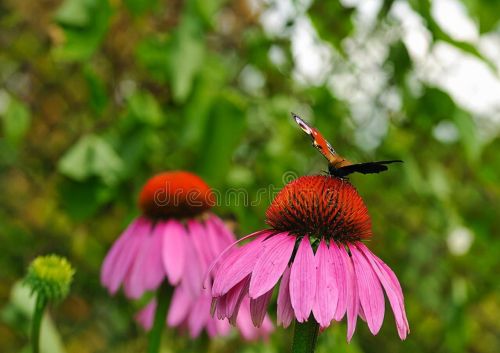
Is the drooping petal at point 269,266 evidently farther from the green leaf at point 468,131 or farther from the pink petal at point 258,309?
the green leaf at point 468,131

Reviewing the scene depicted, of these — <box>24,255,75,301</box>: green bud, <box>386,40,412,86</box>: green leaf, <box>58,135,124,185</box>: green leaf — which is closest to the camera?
<box>24,255,75,301</box>: green bud

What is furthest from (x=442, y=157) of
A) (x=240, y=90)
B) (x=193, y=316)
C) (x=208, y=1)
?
(x=193, y=316)

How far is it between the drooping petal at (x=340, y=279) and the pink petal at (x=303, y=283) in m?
0.03

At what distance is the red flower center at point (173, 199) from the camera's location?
1.19 m

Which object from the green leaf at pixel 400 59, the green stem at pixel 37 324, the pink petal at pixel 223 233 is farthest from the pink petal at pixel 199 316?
the green leaf at pixel 400 59

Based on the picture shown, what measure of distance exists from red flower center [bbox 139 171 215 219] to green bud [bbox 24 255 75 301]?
26cm

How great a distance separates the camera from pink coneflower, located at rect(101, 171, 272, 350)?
1.05m

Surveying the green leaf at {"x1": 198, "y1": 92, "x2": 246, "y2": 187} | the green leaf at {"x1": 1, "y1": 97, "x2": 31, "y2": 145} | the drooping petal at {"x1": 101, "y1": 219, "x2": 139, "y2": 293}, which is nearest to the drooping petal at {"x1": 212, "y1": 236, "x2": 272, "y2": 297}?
the drooping petal at {"x1": 101, "y1": 219, "x2": 139, "y2": 293}

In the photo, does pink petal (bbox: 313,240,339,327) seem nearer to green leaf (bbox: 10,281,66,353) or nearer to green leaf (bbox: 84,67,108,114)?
green leaf (bbox: 10,281,66,353)

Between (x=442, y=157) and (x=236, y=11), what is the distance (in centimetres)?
110

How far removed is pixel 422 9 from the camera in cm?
133

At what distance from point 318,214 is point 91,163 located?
2.51 feet

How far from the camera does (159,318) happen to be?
102 centimetres

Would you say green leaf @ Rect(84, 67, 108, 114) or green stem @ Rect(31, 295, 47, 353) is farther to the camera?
green leaf @ Rect(84, 67, 108, 114)
